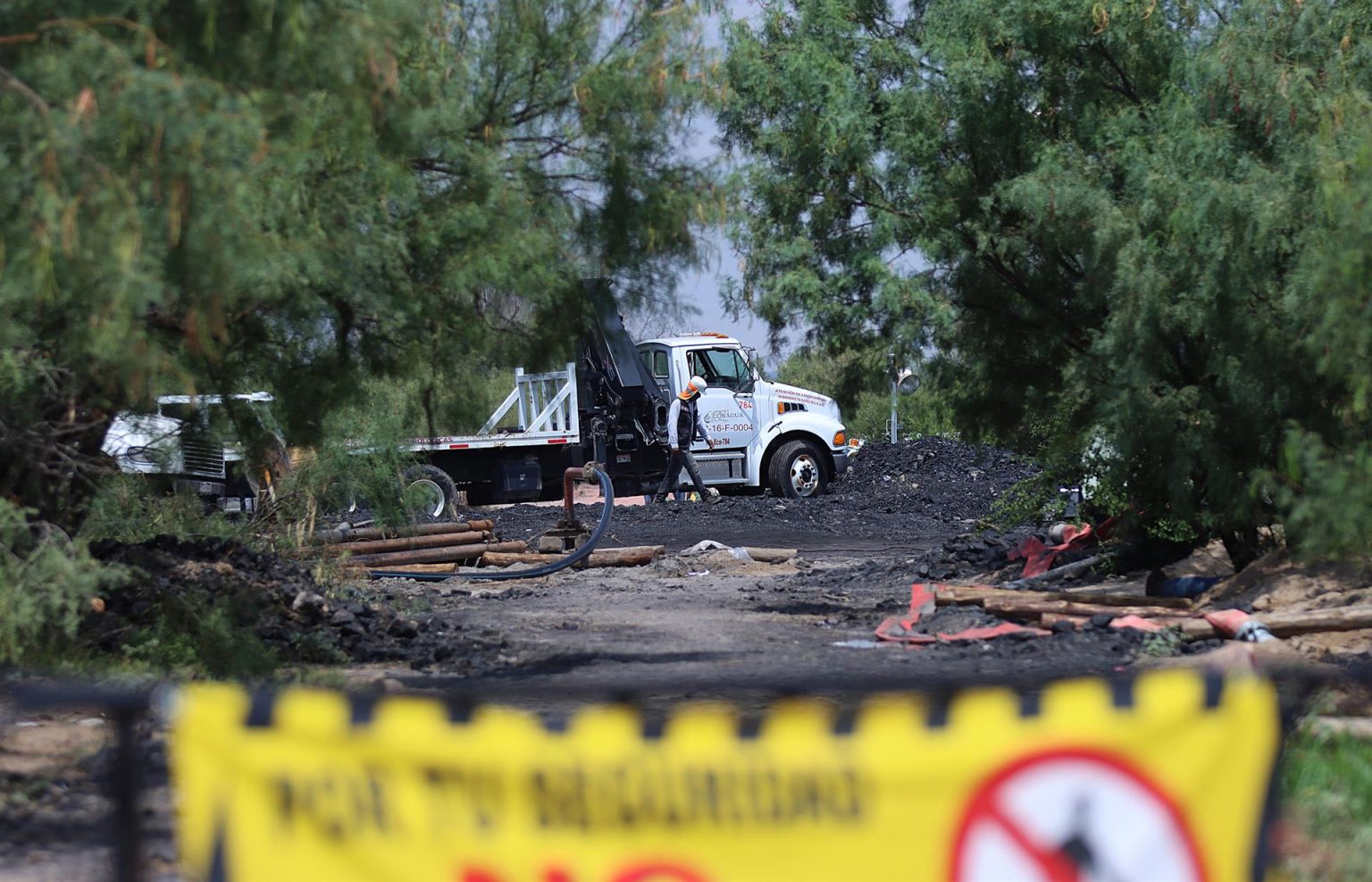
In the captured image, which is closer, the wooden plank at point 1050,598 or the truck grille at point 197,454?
the truck grille at point 197,454

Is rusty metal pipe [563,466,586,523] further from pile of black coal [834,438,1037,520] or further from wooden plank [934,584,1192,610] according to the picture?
wooden plank [934,584,1192,610]

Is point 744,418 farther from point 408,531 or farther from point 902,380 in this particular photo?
point 902,380

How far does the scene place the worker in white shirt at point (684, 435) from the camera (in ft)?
76.0

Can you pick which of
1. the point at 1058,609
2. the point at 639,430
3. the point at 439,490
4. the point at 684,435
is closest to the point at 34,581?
the point at 1058,609

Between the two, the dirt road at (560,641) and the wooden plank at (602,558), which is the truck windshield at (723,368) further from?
the wooden plank at (602,558)

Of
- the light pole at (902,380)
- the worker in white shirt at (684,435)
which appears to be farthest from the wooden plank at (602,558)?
the worker in white shirt at (684,435)

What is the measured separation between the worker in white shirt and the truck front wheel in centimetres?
189

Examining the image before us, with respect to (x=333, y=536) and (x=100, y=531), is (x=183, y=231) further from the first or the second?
(x=333, y=536)

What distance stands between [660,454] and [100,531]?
14.6 meters

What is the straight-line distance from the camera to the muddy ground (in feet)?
17.6

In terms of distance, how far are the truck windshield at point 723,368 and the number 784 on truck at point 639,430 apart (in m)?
0.02

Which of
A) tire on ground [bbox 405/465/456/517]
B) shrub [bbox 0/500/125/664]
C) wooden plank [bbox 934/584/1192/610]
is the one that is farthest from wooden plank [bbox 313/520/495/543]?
shrub [bbox 0/500/125/664]

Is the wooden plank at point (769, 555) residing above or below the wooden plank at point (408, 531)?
below

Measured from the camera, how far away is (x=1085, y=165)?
37.3 ft
